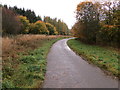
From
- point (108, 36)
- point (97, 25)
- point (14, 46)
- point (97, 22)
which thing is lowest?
point (14, 46)

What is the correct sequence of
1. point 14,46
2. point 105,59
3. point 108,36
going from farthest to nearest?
point 108,36 < point 14,46 < point 105,59

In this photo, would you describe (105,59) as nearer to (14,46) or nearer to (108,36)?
(14,46)

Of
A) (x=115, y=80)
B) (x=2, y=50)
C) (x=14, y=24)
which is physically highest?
(x=14, y=24)

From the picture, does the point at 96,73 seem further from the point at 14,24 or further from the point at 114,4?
the point at 14,24

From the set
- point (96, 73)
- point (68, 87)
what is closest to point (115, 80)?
point (96, 73)

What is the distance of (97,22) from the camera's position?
20.1 metres

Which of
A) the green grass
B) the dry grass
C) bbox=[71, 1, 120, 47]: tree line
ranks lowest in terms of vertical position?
the green grass

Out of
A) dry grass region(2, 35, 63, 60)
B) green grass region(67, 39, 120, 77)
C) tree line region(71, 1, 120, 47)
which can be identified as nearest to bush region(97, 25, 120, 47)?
tree line region(71, 1, 120, 47)

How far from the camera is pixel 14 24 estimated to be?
2545cm

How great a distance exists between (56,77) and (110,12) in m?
15.2

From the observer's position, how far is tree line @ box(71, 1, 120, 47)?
656 inches

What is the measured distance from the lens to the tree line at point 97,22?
16.7 m

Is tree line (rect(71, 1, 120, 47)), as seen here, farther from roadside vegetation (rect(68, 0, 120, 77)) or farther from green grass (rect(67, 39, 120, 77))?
green grass (rect(67, 39, 120, 77))

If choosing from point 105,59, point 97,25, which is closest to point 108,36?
point 97,25
